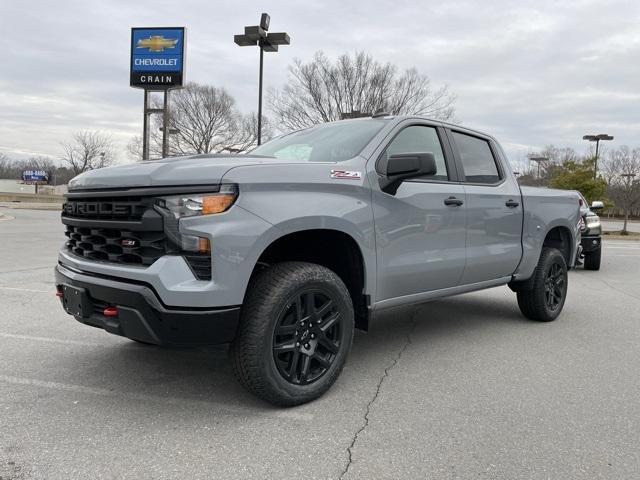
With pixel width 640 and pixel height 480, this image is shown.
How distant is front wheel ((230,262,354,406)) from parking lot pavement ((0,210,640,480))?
19 cm

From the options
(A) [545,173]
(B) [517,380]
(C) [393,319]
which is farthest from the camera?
(A) [545,173]

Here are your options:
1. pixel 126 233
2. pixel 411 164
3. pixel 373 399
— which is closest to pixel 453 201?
pixel 411 164

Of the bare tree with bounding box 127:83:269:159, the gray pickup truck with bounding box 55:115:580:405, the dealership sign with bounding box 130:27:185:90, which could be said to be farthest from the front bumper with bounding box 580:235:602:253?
the bare tree with bounding box 127:83:269:159

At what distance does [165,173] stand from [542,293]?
14.1ft

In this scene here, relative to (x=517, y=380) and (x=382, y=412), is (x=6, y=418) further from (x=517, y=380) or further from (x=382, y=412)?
(x=517, y=380)

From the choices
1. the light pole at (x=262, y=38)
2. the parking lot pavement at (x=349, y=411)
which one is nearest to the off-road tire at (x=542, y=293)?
the parking lot pavement at (x=349, y=411)

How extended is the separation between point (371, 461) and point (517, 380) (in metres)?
1.71

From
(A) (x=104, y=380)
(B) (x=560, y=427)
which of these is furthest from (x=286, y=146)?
(B) (x=560, y=427)

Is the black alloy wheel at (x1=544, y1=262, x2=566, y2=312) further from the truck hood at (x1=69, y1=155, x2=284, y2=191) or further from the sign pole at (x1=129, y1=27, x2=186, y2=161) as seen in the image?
the sign pole at (x1=129, y1=27, x2=186, y2=161)

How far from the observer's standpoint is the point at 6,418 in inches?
119

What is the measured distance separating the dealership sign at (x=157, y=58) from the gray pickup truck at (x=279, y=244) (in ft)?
88.6

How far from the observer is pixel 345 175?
3.46 meters

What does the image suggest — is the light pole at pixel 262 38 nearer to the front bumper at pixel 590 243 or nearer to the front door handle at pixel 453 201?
the front bumper at pixel 590 243

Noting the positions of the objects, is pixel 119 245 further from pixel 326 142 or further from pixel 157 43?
pixel 157 43
